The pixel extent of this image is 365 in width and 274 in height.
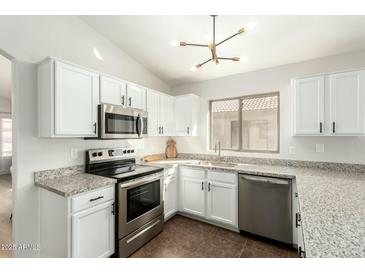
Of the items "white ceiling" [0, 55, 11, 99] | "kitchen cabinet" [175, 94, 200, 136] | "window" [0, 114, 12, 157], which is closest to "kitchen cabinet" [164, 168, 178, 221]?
"kitchen cabinet" [175, 94, 200, 136]

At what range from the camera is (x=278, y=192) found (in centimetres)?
220

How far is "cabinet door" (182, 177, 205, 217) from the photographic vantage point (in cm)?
283

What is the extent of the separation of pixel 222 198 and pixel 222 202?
0.06 meters

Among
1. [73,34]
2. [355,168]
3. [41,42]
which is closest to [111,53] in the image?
[73,34]

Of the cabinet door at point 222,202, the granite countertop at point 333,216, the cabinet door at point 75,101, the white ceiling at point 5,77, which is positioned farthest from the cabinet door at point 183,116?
the white ceiling at point 5,77

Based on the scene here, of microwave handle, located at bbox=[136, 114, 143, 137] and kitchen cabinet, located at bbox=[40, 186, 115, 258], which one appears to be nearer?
kitchen cabinet, located at bbox=[40, 186, 115, 258]

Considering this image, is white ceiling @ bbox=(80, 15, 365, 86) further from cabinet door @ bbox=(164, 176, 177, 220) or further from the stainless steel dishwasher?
cabinet door @ bbox=(164, 176, 177, 220)

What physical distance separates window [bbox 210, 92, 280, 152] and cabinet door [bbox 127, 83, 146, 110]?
145 cm

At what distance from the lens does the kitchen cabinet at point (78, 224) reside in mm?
1601

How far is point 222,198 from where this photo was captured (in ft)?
8.69

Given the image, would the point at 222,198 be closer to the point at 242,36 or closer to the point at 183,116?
the point at 183,116

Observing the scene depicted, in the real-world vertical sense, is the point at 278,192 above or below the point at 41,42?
below
